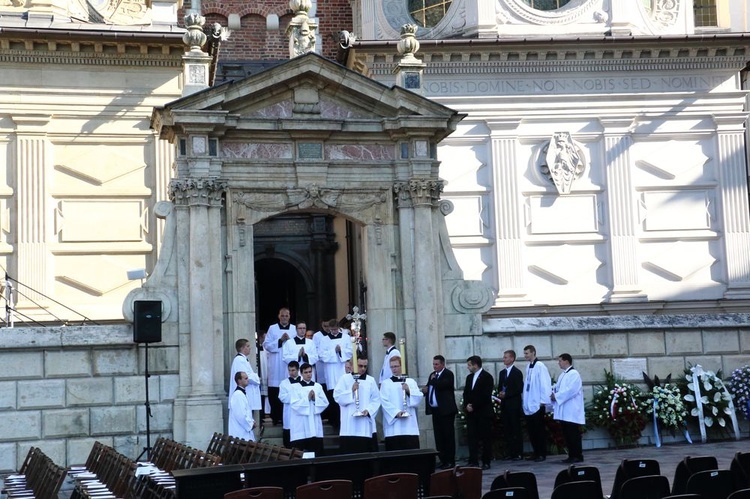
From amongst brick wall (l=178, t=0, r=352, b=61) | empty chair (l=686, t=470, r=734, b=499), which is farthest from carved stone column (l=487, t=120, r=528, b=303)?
empty chair (l=686, t=470, r=734, b=499)

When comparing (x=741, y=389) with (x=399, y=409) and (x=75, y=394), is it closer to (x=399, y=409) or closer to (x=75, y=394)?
(x=399, y=409)

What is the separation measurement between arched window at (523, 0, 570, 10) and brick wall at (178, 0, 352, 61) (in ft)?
17.1

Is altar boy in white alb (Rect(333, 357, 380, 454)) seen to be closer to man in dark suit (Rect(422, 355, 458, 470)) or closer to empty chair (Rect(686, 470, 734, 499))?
man in dark suit (Rect(422, 355, 458, 470))

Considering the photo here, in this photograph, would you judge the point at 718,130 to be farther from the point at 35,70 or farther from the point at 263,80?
the point at 35,70

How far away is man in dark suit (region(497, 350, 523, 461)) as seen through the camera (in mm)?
18922

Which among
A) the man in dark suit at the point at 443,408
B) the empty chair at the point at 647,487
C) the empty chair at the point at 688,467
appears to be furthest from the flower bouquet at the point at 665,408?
the empty chair at the point at 647,487

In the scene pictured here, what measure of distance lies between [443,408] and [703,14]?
17.6 metres

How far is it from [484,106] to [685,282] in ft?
21.0

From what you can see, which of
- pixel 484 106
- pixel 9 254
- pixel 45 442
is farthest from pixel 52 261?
pixel 484 106

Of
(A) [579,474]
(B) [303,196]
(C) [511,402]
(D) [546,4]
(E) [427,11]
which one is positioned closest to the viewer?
(A) [579,474]

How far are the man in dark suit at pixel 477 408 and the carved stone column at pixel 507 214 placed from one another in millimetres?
9307

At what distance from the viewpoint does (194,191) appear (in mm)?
19375

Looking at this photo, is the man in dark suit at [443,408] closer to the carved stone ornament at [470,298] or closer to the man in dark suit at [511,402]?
the man in dark suit at [511,402]

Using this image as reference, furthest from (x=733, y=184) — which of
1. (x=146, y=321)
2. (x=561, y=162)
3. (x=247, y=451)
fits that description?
(x=247, y=451)
